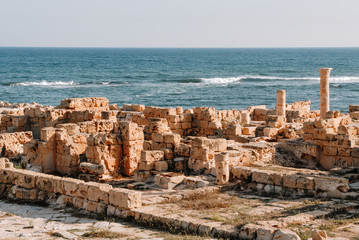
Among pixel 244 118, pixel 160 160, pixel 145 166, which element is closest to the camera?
pixel 145 166

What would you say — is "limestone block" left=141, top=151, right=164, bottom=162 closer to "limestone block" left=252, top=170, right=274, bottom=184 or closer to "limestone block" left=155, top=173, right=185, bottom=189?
"limestone block" left=155, top=173, right=185, bottom=189

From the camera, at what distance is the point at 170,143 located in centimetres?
1639

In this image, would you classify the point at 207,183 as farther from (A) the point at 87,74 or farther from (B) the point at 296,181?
(A) the point at 87,74

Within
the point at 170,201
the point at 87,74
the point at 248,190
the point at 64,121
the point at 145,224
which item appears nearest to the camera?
the point at 145,224

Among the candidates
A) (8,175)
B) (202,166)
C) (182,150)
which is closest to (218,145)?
(202,166)

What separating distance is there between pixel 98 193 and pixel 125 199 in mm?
870

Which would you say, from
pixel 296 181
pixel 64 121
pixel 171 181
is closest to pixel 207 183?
pixel 171 181

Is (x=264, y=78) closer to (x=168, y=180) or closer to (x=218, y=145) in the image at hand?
(x=218, y=145)

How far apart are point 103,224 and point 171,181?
10.6ft

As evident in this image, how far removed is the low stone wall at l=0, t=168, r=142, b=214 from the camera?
11.9 meters

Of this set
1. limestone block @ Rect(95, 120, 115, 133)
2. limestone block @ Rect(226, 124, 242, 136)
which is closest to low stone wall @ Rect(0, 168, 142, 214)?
limestone block @ Rect(95, 120, 115, 133)

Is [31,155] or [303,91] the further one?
[303,91]

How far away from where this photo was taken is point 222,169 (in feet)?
45.8

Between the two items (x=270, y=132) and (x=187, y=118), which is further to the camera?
(x=187, y=118)
